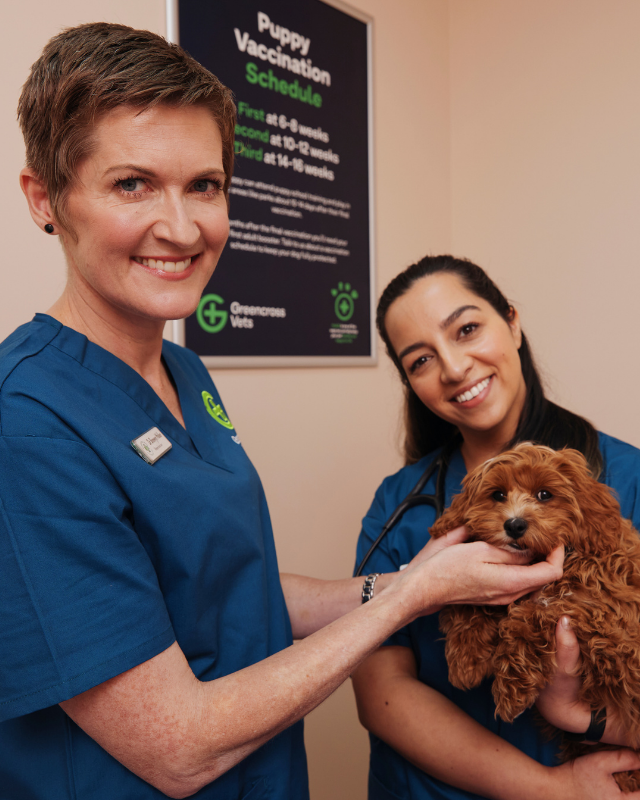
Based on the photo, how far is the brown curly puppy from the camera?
3.47 ft

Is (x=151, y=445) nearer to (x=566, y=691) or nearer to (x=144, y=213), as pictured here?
(x=144, y=213)

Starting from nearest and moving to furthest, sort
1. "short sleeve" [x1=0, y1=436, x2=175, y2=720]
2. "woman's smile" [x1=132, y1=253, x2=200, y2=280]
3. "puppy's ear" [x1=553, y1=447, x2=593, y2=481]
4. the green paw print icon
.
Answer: "short sleeve" [x1=0, y1=436, x2=175, y2=720], "woman's smile" [x1=132, y1=253, x2=200, y2=280], "puppy's ear" [x1=553, y1=447, x2=593, y2=481], the green paw print icon

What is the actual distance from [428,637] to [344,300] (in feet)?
4.59

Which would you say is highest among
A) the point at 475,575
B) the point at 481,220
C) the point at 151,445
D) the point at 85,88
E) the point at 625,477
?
the point at 481,220

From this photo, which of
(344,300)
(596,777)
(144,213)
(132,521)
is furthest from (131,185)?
(344,300)

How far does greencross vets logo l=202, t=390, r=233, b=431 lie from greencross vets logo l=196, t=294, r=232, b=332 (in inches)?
24.1

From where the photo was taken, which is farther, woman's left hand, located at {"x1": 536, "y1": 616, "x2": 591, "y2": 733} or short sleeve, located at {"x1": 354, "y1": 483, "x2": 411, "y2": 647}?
short sleeve, located at {"x1": 354, "y1": 483, "x2": 411, "y2": 647}

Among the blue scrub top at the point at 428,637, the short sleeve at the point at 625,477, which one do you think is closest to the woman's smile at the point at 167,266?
the blue scrub top at the point at 428,637

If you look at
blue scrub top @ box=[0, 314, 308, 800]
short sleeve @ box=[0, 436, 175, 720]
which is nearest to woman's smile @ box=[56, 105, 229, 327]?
blue scrub top @ box=[0, 314, 308, 800]

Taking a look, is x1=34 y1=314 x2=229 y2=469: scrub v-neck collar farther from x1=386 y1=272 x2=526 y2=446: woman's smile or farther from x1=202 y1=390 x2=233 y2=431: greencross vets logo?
x1=386 y1=272 x2=526 y2=446: woman's smile

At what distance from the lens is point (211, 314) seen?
1.98 m

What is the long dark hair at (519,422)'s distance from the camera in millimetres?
1440

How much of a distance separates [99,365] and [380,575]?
30.0 inches

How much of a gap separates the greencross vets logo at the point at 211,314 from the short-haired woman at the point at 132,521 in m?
0.81
